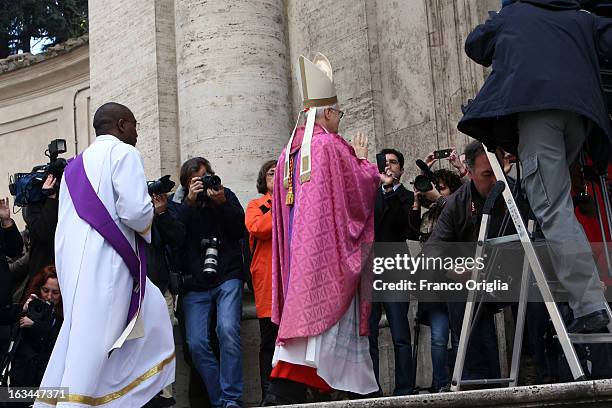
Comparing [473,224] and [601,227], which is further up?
[473,224]

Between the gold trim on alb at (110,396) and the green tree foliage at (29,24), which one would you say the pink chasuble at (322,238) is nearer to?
the gold trim on alb at (110,396)

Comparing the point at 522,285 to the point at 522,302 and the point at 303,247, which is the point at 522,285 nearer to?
the point at 522,302

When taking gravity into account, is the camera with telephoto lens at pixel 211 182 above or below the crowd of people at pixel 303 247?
above

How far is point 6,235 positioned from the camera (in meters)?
8.27

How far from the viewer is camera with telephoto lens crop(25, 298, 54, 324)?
7785mm

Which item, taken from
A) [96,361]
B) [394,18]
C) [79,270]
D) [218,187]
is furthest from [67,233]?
[394,18]

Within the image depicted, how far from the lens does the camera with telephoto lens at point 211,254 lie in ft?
25.0

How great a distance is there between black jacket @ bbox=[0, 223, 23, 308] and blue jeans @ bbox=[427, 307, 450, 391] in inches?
113

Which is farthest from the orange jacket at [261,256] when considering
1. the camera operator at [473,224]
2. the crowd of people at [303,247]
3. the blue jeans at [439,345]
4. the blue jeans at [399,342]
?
the camera operator at [473,224]

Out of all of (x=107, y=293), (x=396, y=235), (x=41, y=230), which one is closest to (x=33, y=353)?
(x=41, y=230)

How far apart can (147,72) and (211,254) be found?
322 centimetres

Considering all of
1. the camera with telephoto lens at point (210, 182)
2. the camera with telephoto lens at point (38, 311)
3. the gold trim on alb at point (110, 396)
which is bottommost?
the gold trim on alb at point (110, 396)

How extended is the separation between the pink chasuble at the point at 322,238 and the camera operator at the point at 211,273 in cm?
93

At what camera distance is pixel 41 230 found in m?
7.76
